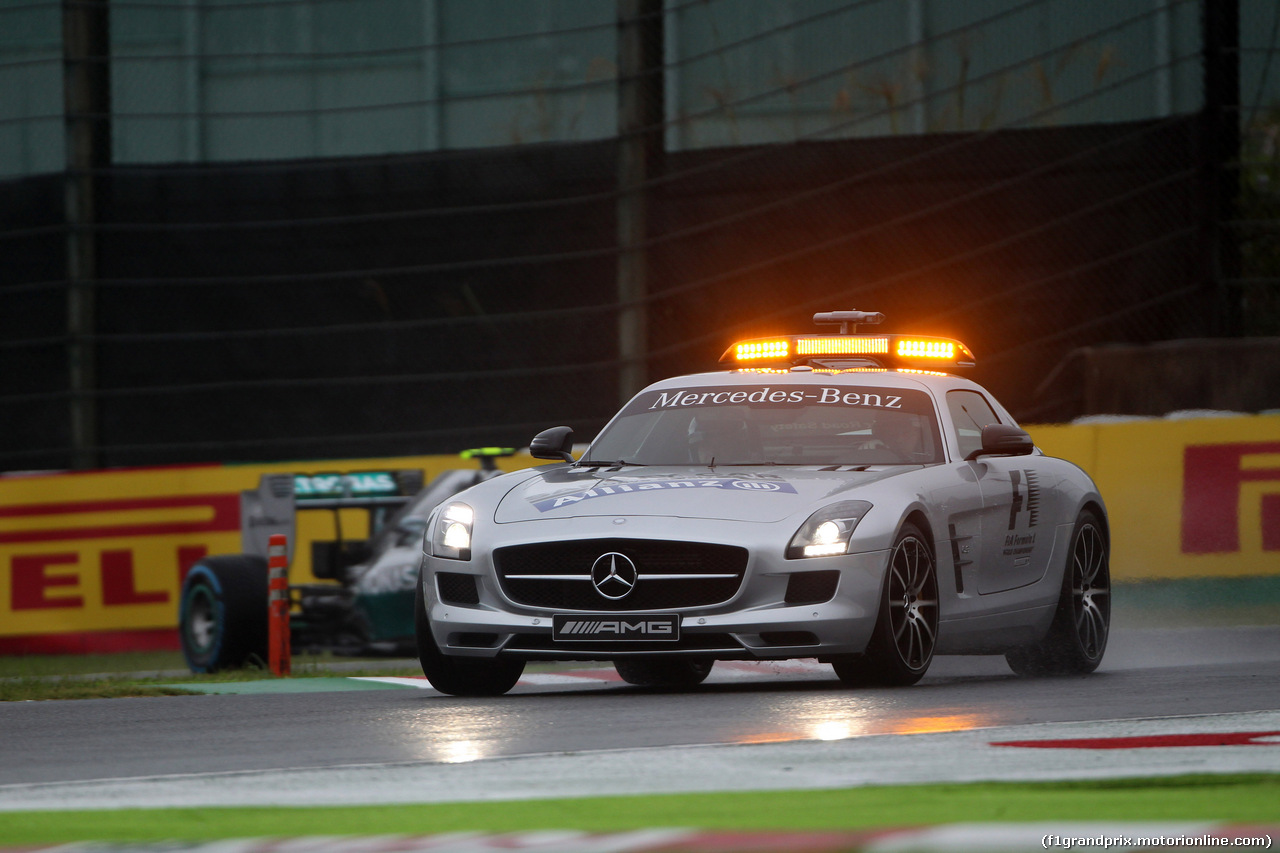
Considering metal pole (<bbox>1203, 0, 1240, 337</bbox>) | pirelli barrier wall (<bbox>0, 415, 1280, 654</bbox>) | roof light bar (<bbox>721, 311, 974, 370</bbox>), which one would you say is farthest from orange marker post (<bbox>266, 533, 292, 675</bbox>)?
metal pole (<bbox>1203, 0, 1240, 337</bbox>)

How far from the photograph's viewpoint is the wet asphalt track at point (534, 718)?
6.97m

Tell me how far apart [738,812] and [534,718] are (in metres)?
2.97

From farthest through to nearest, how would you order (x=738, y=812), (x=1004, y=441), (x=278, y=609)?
(x=278, y=609) < (x=1004, y=441) < (x=738, y=812)

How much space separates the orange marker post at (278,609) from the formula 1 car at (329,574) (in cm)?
128

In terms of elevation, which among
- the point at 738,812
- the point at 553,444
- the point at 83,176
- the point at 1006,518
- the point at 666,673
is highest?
the point at 83,176

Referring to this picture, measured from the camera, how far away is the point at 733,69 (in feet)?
Result: 55.4

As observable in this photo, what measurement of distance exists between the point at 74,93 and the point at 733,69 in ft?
17.4

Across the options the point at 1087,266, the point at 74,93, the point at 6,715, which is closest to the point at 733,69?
the point at 1087,266

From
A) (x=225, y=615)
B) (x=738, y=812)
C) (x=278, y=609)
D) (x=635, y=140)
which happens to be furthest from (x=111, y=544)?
(x=738, y=812)

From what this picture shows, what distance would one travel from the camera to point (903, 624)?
914 cm

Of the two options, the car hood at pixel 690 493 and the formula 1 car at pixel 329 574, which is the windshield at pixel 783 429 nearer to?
the car hood at pixel 690 493

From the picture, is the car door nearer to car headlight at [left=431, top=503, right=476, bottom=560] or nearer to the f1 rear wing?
car headlight at [left=431, top=503, right=476, bottom=560]

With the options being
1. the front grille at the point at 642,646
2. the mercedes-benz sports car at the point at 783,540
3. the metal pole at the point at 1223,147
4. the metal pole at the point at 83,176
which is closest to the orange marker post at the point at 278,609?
the mercedes-benz sports car at the point at 783,540

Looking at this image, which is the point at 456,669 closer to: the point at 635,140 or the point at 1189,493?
the point at 1189,493
